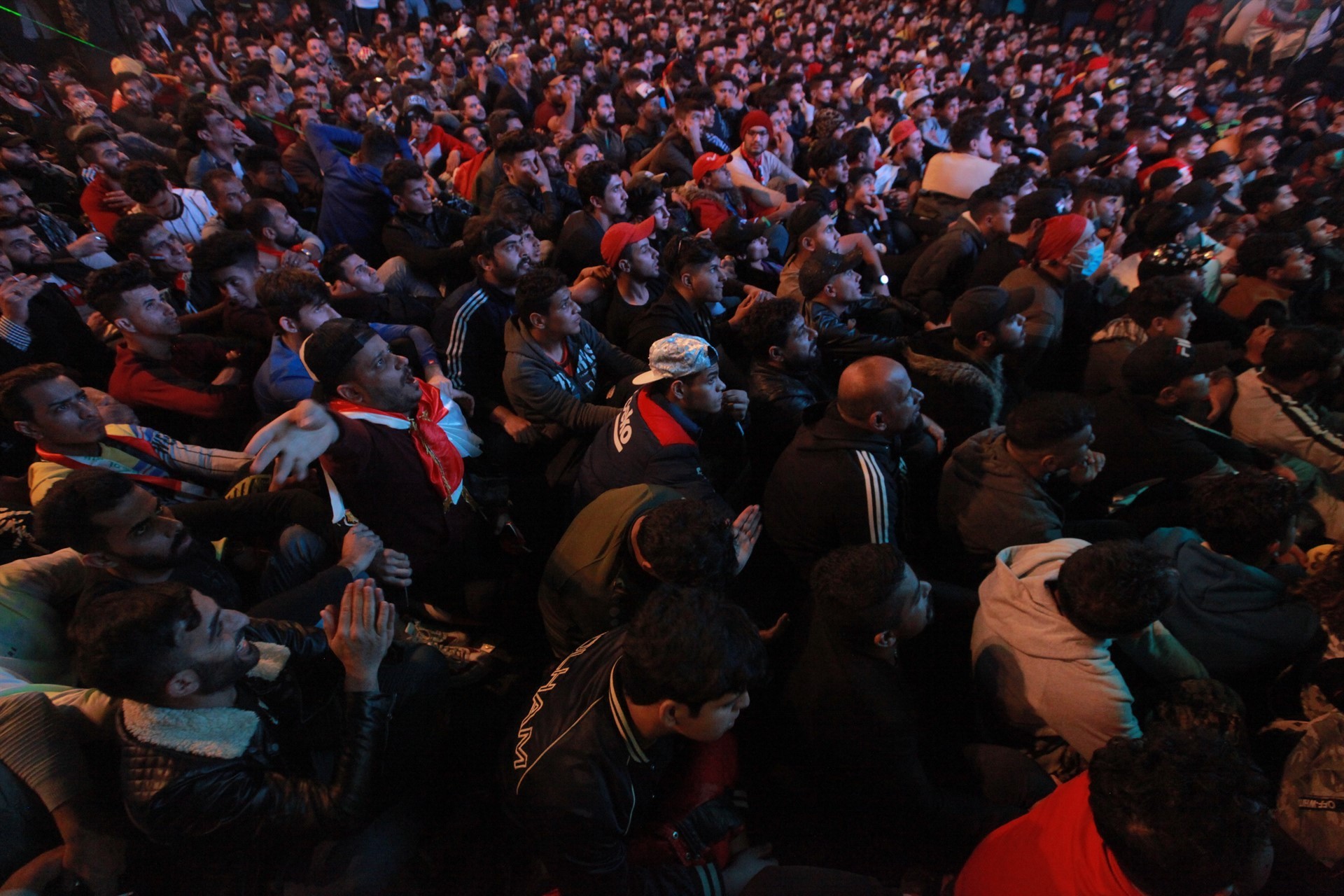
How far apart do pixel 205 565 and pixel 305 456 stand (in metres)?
0.69

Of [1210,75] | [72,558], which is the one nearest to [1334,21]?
[1210,75]

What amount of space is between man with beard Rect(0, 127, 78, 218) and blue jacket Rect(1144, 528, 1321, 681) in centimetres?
853

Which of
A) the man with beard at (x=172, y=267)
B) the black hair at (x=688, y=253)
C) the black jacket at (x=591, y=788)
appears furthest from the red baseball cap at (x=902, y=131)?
the black jacket at (x=591, y=788)

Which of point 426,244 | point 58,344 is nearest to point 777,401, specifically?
point 426,244

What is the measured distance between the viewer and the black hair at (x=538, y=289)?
318 cm

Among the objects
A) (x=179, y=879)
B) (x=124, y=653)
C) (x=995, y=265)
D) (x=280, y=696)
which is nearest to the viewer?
(x=124, y=653)

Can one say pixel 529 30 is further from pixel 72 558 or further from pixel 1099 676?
pixel 1099 676

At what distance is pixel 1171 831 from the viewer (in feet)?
4.16

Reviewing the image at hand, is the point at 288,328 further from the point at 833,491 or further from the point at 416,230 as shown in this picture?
the point at 833,491

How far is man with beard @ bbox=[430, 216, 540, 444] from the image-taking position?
3682mm

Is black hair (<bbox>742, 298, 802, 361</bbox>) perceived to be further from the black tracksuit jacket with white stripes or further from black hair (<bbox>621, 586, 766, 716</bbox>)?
black hair (<bbox>621, 586, 766, 716</bbox>)

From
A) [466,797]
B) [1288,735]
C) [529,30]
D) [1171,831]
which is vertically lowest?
[466,797]

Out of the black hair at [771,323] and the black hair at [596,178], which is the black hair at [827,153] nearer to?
the black hair at [596,178]

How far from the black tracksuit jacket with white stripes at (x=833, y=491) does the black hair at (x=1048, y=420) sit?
0.49 m
